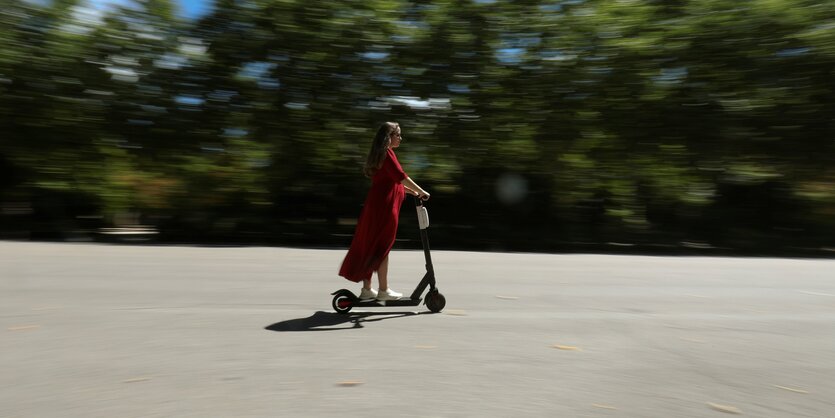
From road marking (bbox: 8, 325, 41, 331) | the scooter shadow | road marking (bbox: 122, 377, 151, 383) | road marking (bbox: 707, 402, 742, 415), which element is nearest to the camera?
road marking (bbox: 707, 402, 742, 415)

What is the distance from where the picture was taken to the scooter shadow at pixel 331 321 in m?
6.21

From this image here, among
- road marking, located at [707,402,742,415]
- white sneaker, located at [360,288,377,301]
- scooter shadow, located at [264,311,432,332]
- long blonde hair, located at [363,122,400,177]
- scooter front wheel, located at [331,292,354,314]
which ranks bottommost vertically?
road marking, located at [707,402,742,415]

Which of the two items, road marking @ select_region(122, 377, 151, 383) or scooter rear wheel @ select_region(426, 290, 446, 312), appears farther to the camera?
scooter rear wheel @ select_region(426, 290, 446, 312)

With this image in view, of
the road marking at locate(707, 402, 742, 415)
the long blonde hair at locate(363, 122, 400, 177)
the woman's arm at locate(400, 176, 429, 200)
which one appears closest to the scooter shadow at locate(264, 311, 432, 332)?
the woman's arm at locate(400, 176, 429, 200)

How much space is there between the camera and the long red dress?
6.62 meters

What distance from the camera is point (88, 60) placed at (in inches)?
626

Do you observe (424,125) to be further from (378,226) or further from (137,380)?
(137,380)

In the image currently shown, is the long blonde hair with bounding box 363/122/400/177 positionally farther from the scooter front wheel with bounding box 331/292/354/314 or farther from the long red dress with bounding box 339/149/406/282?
the scooter front wheel with bounding box 331/292/354/314

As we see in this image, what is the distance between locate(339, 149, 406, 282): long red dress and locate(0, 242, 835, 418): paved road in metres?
0.49

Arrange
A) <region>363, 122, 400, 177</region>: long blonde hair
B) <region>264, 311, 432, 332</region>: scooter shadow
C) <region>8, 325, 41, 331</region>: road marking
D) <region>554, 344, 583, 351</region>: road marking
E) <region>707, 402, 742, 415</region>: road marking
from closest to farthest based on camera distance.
Answer: 1. <region>707, 402, 742, 415</region>: road marking
2. <region>554, 344, 583, 351</region>: road marking
3. <region>8, 325, 41, 331</region>: road marking
4. <region>264, 311, 432, 332</region>: scooter shadow
5. <region>363, 122, 400, 177</region>: long blonde hair

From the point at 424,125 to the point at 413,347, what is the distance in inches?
417

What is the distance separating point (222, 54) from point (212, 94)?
34.5 inches

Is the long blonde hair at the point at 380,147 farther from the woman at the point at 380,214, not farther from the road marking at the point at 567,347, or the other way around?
the road marking at the point at 567,347

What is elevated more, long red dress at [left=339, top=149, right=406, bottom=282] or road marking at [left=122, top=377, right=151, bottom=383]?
long red dress at [left=339, top=149, right=406, bottom=282]
